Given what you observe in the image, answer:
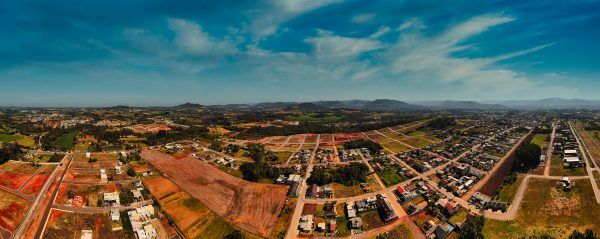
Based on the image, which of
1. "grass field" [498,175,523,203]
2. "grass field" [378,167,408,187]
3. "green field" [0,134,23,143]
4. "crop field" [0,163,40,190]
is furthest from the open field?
"green field" [0,134,23,143]

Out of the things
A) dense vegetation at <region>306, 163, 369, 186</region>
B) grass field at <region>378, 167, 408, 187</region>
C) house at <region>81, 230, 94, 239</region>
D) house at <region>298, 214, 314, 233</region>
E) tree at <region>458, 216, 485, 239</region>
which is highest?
dense vegetation at <region>306, 163, 369, 186</region>

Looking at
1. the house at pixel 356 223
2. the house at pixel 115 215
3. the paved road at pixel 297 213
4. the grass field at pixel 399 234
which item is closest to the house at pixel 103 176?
the house at pixel 115 215

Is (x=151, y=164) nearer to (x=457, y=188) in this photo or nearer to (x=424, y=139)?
(x=457, y=188)

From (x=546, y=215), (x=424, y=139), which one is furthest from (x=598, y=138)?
(x=546, y=215)

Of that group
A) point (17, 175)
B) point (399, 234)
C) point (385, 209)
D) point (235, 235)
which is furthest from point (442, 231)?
point (17, 175)

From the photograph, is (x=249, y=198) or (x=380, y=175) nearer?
(x=249, y=198)

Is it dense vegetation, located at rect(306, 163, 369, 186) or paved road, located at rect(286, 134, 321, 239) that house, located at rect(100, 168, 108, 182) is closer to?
paved road, located at rect(286, 134, 321, 239)
